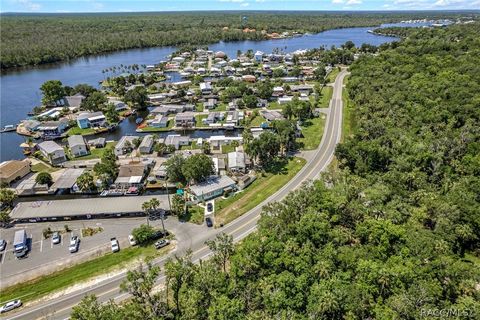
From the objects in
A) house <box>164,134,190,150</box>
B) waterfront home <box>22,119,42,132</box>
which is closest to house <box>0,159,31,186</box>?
waterfront home <box>22,119,42,132</box>

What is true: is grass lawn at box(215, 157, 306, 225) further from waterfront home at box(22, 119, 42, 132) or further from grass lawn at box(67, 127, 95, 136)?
waterfront home at box(22, 119, 42, 132)

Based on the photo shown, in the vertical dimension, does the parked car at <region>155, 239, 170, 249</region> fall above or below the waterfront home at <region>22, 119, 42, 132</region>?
below

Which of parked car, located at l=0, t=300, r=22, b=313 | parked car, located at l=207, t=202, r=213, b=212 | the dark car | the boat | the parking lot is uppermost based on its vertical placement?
the boat

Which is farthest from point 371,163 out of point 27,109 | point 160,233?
point 27,109

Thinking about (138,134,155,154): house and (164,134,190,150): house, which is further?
(164,134,190,150): house

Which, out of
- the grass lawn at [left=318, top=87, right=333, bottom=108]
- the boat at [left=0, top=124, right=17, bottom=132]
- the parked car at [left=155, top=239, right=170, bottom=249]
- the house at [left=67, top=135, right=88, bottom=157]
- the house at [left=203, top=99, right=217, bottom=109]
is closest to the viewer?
the parked car at [left=155, top=239, right=170, bottom=249]

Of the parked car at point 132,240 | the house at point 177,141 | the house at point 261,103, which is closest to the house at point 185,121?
the house at point 177,141

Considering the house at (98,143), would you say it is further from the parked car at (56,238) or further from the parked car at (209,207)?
the parked car at (209,207)
